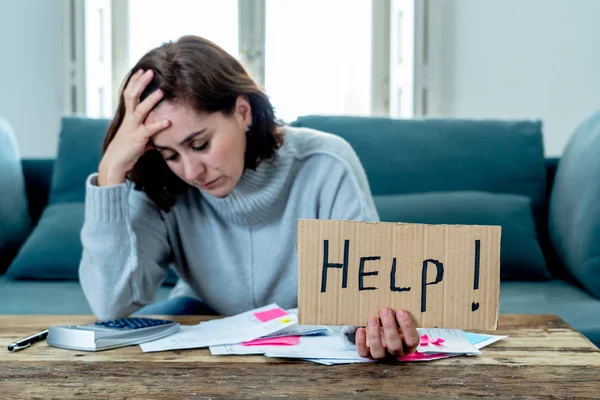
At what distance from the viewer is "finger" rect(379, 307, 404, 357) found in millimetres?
793

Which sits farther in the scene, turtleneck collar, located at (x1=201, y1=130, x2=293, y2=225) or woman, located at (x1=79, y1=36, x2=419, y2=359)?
turtleneck collar, located at (x1=201, y1=130, x2=293, y2=225)

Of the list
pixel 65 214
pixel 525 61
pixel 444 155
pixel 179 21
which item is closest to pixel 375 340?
pixel 444 155

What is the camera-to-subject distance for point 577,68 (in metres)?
3.26

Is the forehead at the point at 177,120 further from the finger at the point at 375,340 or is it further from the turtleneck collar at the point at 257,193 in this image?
the finger at the point at 375,340

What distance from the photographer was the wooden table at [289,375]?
0.73 meters

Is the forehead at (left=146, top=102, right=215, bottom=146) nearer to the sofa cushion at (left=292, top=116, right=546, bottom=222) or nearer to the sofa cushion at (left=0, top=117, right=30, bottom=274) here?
the sofa cushion at (left=292, top=116, right=546, bottom=222)

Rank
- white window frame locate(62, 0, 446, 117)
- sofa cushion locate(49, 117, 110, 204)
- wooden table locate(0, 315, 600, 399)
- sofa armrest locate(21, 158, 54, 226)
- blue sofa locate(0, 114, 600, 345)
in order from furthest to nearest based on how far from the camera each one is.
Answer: white window frame locate(62, 0, 446, 117)
sofa armrest locate(21, 158, 54, 226)
sofa cushion locate(49, 117, 110, 204)
blue sofa locate(0, 114, 600, 345)
wooden table locate(0, 315, 600, 399)

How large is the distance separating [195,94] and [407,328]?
570 millimetres

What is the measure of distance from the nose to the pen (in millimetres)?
344

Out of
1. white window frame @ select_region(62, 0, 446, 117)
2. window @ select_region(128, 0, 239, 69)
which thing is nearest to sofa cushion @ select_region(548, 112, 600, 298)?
white window frame @ select_region(62, 0, 446, 117)

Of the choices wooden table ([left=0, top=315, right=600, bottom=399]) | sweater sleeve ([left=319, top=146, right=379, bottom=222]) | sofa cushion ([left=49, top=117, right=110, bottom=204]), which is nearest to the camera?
wooden table ([left=0, top=315, right=600, bottom=399])

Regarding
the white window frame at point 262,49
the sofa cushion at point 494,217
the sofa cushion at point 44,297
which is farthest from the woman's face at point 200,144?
Result: the white window frame at point 262,49

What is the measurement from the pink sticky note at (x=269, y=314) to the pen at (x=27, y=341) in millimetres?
319

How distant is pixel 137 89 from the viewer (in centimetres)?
116
